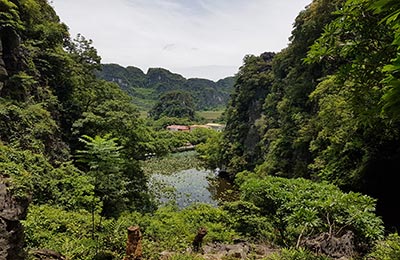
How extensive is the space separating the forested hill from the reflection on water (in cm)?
11611

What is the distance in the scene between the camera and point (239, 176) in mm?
23406

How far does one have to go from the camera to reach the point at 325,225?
6082 mm

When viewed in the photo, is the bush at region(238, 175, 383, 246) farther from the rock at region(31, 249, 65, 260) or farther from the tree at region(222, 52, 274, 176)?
the tree at region(222, 52, 274, 176)

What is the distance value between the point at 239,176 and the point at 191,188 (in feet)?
14.9

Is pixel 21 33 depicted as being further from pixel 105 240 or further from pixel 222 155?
pixel 222 155

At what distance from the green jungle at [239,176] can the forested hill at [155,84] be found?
128784 millimetres

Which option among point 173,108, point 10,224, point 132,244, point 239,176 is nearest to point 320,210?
point 132,244

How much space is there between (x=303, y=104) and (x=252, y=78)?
13635 millimetres

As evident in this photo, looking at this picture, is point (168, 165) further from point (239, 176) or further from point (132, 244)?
point (132, 244)

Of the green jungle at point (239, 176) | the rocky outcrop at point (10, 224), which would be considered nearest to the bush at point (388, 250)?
the green jungle at point (239, 176)

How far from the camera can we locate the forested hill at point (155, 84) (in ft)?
513

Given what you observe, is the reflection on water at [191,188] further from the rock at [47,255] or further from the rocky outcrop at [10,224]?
the rocky outcrop at [10,224]

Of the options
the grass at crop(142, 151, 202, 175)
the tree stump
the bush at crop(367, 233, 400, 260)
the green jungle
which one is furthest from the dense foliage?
the grass at crop(142, 151, 202, 175)

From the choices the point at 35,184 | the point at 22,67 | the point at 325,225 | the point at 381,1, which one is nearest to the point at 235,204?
the point at 325,225
